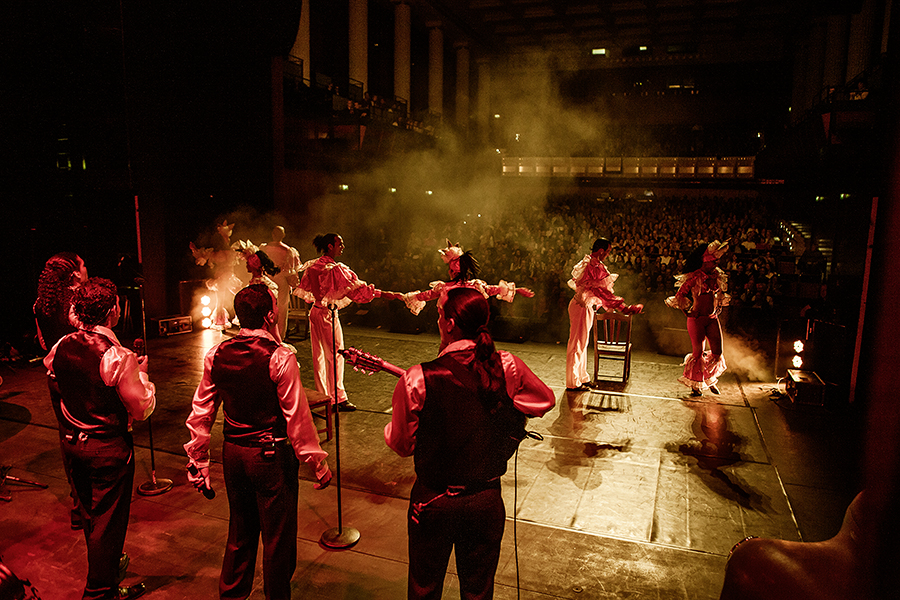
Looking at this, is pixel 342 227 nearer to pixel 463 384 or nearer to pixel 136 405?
pixel 136 405

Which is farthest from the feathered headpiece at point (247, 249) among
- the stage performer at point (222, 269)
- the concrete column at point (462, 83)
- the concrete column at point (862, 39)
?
the concrete column at point (462, 83)

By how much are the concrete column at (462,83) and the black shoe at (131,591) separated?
68.7 feet

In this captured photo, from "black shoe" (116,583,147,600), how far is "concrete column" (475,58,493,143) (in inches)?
847

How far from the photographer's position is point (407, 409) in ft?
6.95

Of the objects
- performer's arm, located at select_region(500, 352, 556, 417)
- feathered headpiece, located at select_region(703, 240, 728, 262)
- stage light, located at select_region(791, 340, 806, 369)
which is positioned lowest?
stage light, located at select_region(791, 340, 806, 369)

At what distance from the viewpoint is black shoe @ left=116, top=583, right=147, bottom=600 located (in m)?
3.05

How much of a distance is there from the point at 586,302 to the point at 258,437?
5.12 meters

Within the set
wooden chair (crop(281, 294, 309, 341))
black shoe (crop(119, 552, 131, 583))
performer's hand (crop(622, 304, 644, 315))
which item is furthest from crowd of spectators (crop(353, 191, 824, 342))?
black shoe (crop(119, 552, 131, 583))

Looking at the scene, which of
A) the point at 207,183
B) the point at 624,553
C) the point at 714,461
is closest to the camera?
the point at 624,553

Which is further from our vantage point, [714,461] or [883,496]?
[714,461]

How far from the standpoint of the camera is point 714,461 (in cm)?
504

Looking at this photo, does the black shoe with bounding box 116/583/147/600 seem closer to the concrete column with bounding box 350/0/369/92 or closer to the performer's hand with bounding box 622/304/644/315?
the performer's hand with bounding box 622/304/644/315

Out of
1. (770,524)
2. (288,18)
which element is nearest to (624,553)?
(770,524)

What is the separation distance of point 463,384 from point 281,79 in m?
11.5
